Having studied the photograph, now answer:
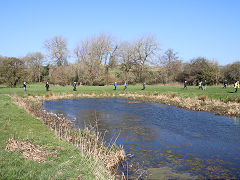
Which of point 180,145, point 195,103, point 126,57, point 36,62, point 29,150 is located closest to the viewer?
point 29,150

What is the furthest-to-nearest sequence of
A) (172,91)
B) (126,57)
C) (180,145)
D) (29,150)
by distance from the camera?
(126,57) → (172,91) → (180,145) → (29,150)

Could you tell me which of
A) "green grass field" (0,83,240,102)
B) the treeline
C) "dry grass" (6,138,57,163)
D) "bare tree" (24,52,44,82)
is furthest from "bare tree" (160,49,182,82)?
"dry grass" (6,138,57,163)

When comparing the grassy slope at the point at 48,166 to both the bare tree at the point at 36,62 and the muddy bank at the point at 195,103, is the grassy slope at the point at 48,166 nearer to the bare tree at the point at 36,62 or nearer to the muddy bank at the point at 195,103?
the muddy bank at the point at 195,103

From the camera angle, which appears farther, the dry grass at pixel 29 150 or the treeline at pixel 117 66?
the treeline at pixel 117 66

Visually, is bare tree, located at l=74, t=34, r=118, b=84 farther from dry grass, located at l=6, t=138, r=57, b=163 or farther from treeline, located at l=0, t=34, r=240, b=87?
dry grass, located at l=6, t=138, r=57, b=163

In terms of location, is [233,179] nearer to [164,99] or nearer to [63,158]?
[63,158]

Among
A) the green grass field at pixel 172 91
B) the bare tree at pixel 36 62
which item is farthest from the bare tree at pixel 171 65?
the bare tree at pixel 36 62

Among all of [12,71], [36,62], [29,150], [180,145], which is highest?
[36,62]

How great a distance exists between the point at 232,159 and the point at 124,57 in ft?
191

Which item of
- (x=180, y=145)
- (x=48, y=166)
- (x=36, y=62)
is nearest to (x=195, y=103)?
(x=180, y=145)

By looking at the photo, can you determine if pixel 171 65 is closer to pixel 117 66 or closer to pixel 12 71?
pixel 117 66

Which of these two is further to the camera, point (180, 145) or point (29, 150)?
point (180, 145)

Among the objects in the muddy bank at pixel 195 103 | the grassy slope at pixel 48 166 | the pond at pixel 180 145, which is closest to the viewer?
the grassy slope at pixel 48 166

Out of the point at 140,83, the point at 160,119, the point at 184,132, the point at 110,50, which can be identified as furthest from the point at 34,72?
the point at 184,132
